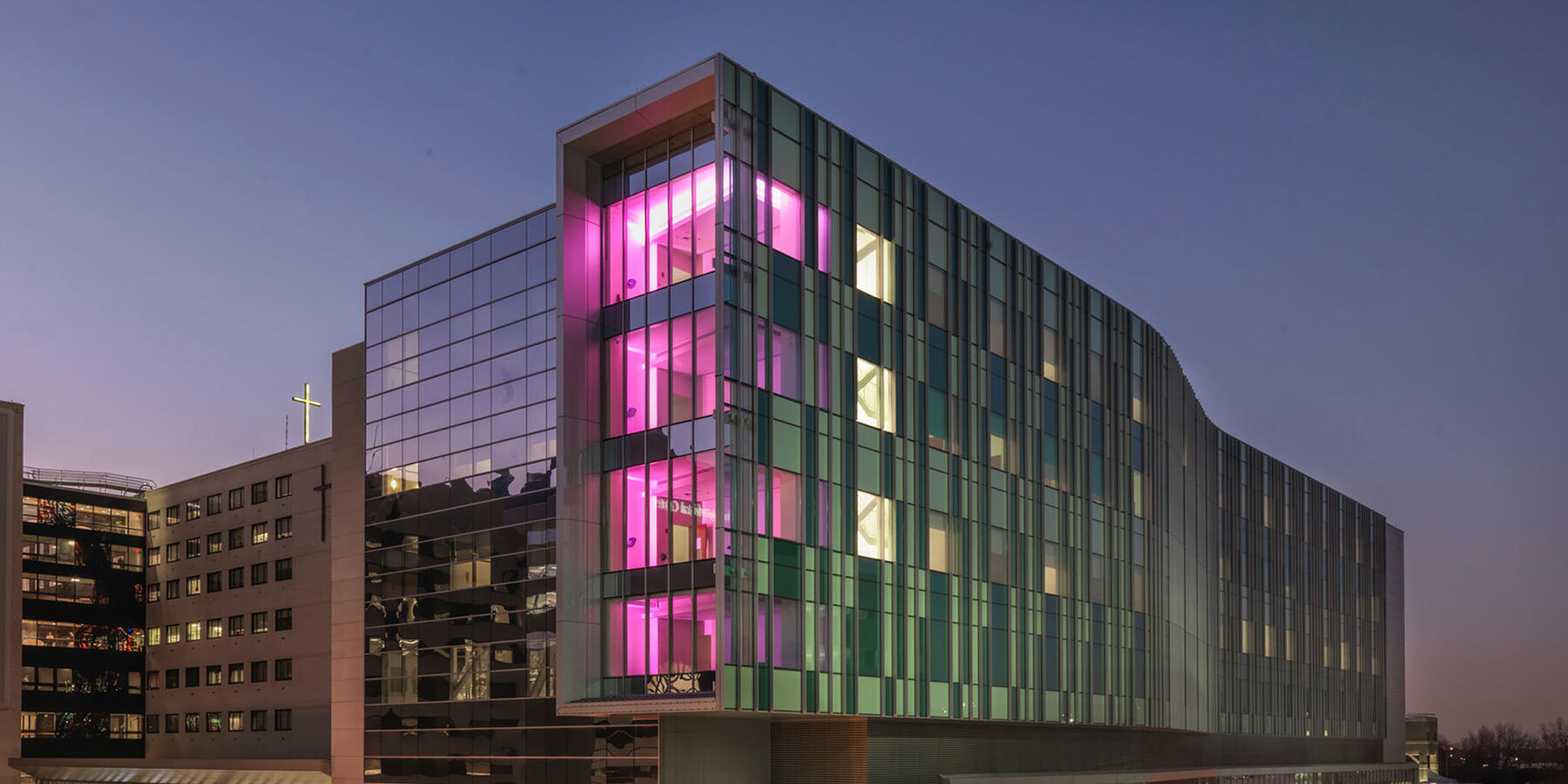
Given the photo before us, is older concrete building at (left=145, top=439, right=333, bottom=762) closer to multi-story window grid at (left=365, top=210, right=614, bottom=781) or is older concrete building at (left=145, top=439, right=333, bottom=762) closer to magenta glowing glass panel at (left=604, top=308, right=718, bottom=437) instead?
multi-story window grid at (left=365, top=210, right=614, bottom=781)

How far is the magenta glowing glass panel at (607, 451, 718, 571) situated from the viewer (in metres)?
42.2

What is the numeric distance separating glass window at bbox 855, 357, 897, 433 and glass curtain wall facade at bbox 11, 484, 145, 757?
191 feet

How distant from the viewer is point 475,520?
2014 inches

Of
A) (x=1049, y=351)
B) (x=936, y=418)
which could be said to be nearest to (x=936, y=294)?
(x=936, y=418)

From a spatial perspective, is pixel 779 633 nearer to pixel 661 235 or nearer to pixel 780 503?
pixel 780 503

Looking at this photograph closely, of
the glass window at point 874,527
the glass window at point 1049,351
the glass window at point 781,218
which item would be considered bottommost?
the glass window at point 874,527

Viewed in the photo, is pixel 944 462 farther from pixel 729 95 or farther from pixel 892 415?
pixel 729 95

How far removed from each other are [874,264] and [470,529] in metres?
17.4

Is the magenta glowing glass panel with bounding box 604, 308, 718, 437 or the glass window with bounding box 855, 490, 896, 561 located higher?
the magenta glowing glass panel with bounding box 604, 308, 718, 437

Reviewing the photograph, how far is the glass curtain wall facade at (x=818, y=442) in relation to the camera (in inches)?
1667

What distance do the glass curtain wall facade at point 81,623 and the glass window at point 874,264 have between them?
59.2 meters

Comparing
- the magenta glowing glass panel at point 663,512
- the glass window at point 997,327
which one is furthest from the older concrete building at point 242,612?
the glass window at point 997,327

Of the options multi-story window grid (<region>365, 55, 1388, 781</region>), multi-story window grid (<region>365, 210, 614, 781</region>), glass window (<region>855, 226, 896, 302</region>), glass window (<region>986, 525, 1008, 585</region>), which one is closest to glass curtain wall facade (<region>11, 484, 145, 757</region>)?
multi-story window grid (<region>365, 210, 614, 781</region>)

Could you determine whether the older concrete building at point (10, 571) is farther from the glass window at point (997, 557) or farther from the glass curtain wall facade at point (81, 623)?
the glass window at point (997, 557)
